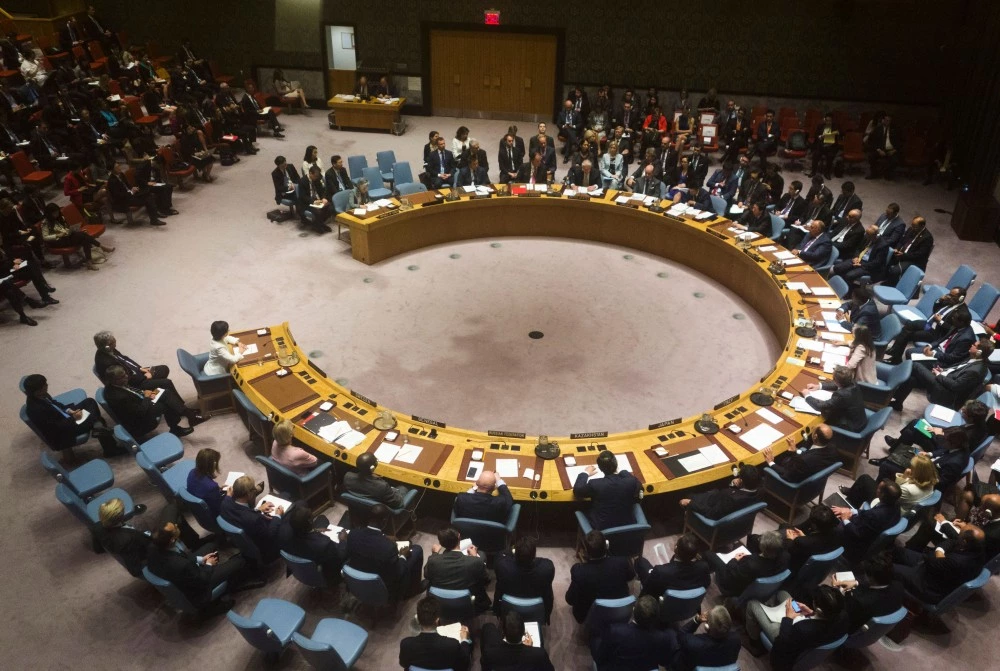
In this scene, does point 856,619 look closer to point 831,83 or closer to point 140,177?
point 140,177

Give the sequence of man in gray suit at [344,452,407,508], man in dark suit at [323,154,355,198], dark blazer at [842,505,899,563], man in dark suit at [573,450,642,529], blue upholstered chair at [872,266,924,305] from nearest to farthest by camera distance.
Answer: dark blazer at [842,505,899,563]
man in dark suit at [573,450,642,529]
man in gray suit at [344,452,407,508]
blue upholstered chair at [872,266,924,305]
man in dark suit at [323,154,355,198]

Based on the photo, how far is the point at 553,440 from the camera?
7285mm

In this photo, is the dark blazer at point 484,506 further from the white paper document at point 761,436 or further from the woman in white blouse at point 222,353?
the woman in white blouse at point 222,353

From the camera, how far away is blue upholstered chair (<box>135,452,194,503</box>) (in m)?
6.91

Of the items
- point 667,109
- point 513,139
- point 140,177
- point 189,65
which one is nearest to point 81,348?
point 140,177

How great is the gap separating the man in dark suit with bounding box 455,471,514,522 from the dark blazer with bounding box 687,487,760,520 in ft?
5.75

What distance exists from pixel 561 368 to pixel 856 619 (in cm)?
506

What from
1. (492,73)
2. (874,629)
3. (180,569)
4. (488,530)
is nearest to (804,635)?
(874,629)

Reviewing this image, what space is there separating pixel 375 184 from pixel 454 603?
985 cm

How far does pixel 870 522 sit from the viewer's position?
6.27 metres

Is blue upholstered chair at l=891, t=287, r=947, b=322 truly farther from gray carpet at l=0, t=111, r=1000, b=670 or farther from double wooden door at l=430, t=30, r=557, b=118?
double wooden door at l=430, t=30, r=557, b=118

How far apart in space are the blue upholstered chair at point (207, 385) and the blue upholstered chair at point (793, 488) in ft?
20.2

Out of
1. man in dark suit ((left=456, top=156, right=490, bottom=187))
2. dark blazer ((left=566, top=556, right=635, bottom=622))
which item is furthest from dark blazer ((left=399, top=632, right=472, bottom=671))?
man in dark suit ((left=456, top=156, right=490, bottom=187))

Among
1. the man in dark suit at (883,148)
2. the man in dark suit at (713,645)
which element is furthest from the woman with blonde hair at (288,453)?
the man in dark suit at (883,148)
